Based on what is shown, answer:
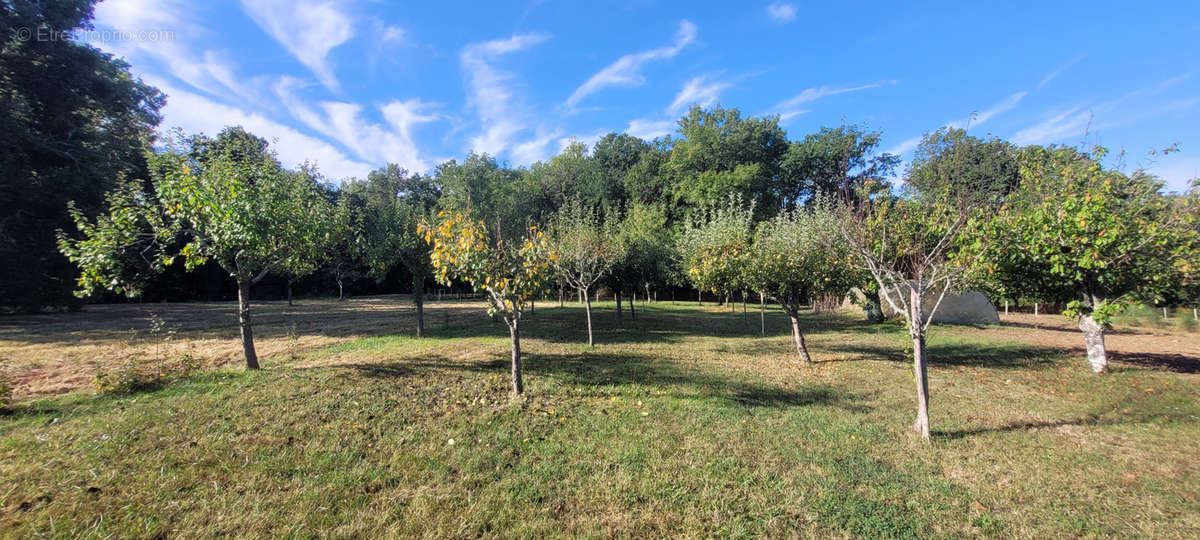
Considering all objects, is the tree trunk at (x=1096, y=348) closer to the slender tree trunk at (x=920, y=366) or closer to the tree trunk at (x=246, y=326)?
the slender tree trunk at (x=920, y=366)

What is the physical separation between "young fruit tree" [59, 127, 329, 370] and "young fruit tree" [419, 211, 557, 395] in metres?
3.05

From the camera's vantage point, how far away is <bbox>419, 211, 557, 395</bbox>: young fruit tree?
6.01 meters

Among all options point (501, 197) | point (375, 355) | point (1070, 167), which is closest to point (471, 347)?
point (375, 355)

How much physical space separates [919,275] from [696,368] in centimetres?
481

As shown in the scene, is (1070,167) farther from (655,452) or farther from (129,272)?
(129,272)

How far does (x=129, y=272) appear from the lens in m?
7.07

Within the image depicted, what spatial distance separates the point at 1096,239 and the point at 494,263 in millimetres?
10093

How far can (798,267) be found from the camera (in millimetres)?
9508

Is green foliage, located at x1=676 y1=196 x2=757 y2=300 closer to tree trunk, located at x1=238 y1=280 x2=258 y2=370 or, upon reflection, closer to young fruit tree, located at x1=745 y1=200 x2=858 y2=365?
young fruit tree, located at x1=745 y1=200 x2=858 y2=365

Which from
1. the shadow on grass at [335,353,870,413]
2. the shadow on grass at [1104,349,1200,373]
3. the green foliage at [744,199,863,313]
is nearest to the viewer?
the shadow on grass at [335,353,870,413]

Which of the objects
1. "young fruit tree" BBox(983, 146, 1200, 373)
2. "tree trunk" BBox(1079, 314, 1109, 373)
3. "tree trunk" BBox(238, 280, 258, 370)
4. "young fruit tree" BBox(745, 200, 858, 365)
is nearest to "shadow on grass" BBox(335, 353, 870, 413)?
"tree trunk" BBox(238, 280, 258, 370)

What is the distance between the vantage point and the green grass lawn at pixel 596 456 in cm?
346

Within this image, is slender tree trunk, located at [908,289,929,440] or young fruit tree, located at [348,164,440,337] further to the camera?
young fruit tree, located at [348,164,440,337]

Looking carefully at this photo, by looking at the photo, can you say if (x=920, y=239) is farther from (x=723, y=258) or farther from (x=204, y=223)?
(x=204, y=223)
